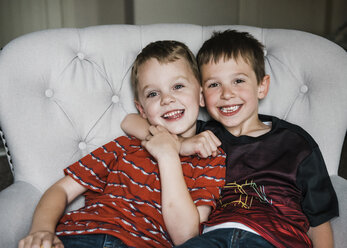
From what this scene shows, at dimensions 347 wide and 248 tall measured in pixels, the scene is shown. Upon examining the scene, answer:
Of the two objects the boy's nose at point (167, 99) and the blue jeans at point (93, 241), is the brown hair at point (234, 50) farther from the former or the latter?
the blue jeans at point (93, 241)

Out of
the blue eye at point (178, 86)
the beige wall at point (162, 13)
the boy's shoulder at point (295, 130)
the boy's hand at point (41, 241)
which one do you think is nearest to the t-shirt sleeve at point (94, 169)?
the boy's hand at point (41, 241)

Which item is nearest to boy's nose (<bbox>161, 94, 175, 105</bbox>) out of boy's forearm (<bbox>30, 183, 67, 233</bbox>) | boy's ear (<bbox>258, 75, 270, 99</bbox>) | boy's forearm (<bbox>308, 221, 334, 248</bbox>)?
boy's ear (<bbox>258, 75, 270, 99</bbox>)

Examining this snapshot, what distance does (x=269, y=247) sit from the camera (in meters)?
0.82

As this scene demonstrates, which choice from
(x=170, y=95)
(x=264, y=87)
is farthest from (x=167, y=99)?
(x=264, y=87)

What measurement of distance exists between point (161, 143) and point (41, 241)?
43cm

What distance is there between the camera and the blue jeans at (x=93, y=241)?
2.86 ft

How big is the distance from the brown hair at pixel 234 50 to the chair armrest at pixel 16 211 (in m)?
0.76

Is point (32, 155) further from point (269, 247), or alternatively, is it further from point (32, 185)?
point (269, 247)

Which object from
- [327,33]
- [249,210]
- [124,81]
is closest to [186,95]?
[124,81]

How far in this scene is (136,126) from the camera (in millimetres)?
1188

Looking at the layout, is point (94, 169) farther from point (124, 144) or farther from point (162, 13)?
point (162, 13)

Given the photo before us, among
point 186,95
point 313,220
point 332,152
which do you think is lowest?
point 313,220

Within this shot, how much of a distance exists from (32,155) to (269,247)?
0.83m

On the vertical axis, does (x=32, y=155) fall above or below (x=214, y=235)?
above
